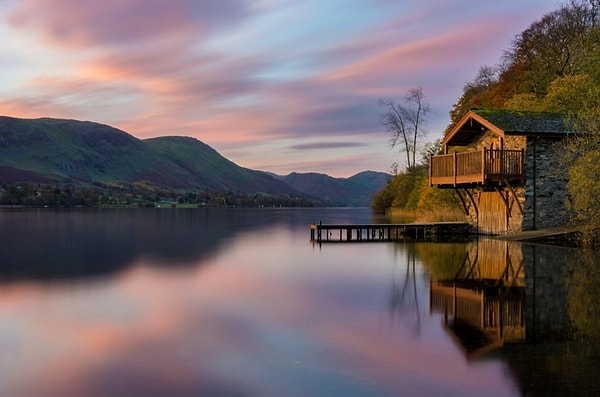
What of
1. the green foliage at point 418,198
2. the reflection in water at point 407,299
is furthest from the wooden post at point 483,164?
the green foliage at point 418,198

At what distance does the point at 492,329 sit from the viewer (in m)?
10.2

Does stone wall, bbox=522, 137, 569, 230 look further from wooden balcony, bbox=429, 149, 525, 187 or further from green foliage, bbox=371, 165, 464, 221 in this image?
green foliage, bbox=371, 165, 464, 221

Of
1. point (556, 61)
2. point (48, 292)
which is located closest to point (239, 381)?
point (48, 292)

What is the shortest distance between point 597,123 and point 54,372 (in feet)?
72.1

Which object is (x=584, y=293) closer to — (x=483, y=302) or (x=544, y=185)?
(x=483, y=302)

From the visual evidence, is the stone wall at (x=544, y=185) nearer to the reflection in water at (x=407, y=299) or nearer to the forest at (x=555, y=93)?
the forest at (x=555, y=93)

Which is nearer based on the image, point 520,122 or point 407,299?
point 407,299

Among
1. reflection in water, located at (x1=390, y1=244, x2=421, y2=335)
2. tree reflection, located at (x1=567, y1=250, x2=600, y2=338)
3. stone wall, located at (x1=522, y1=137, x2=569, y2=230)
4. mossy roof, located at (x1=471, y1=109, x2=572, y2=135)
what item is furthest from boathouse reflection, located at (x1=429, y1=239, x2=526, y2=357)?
mossy roof, located at (x1=471, y1=109, x2=572, y2=135)

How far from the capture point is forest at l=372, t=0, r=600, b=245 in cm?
2277

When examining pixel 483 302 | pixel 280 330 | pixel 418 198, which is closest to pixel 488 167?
pixel 483 302

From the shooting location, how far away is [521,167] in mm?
26469

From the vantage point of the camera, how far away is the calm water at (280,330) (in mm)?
7406

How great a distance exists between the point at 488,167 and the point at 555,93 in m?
9.73

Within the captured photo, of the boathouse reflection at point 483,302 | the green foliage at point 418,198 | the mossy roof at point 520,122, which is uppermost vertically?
the mossy roof at point 520,122
